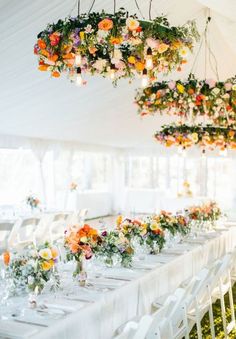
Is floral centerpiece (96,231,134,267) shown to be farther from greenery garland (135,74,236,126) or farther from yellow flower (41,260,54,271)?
greenery garland (135,74,236,126)

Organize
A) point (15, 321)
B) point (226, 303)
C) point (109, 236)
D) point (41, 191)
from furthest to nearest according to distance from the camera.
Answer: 1. point (41, 191)
2. point (226, 303)
3. point (109, 236)
4. point (15, 321)

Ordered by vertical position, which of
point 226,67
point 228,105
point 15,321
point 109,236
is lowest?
point 15,321

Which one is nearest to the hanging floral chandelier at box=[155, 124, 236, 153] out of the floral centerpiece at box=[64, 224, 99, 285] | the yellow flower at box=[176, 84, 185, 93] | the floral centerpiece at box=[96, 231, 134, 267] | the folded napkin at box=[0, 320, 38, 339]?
the yellow flower at box=[176, 84, 185, 93]

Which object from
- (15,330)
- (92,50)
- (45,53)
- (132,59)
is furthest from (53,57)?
(15,330)

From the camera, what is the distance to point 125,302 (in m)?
3.84

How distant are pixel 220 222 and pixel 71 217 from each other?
3.38 meters

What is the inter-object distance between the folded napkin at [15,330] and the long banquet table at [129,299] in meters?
0.05

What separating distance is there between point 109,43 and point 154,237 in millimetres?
2519

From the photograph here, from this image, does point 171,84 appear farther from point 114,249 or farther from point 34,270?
point 34,270

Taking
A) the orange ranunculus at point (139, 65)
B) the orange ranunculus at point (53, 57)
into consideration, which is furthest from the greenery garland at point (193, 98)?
the orange ranunculus at point (53, 57)

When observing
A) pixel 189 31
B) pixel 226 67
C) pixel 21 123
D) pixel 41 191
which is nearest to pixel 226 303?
pixel 189 31

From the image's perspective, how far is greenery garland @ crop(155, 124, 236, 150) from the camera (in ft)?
22.3

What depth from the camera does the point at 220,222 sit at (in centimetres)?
812

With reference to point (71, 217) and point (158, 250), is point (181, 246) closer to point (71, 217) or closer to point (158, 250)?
point (158, 250)
